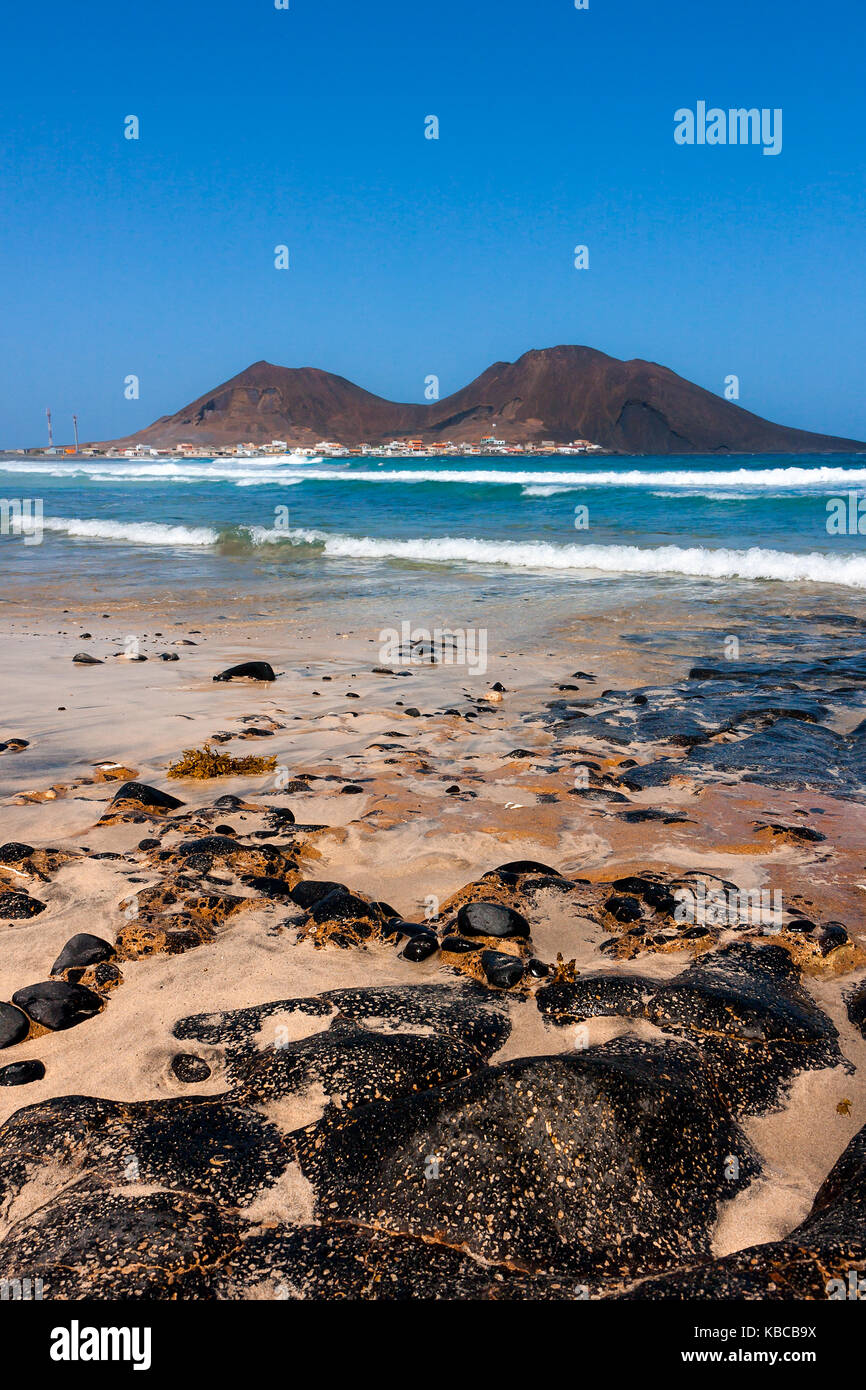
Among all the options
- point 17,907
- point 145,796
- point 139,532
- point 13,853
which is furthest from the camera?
point 139,532

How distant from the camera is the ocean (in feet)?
45.0

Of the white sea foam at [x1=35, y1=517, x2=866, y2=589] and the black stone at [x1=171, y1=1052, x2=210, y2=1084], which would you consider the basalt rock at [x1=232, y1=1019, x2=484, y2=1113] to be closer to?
the black stone at [x1=171, y1=1052, x2=210, y2=1084]

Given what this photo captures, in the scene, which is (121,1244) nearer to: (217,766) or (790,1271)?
(790,1271)

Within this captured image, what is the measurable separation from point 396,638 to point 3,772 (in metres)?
5.02

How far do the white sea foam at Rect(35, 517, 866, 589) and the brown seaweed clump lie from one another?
11.0m

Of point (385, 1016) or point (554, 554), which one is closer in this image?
point (385, 1016)

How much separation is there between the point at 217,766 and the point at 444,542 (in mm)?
13516

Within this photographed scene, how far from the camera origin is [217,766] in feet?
15.6

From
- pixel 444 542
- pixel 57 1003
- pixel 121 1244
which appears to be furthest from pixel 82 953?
pixel 444 542

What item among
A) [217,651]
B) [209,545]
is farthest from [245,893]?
[209,545]

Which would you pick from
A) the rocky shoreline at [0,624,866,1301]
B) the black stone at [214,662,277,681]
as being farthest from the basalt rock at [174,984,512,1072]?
the black stone at [214,662,277,681]

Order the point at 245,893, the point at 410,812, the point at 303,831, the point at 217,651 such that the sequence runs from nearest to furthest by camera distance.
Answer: the point at 245,893, the point at 303,831, the point at 410,812, the point at 217,651

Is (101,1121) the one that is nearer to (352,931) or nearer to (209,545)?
(352,931)

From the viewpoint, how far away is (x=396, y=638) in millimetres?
9141
